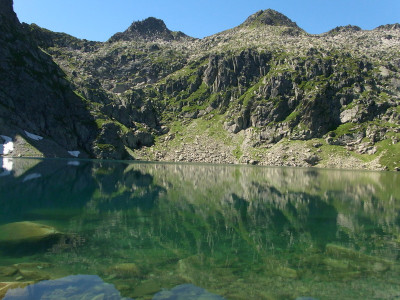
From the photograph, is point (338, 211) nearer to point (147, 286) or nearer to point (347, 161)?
point (147, 286)

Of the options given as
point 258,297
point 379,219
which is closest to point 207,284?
point 258,297

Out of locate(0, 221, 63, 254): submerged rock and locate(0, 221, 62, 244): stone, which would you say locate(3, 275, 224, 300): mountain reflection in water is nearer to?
locate(0, 221, 63, 254): submerged rock

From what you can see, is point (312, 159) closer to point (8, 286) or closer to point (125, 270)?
point (125, 270)

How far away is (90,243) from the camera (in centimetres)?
1766

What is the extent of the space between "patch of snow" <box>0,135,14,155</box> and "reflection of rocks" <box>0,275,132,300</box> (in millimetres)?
148760

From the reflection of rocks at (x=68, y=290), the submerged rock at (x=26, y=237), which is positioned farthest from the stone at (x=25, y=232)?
the reflection of rocks at (x=68, y=290)

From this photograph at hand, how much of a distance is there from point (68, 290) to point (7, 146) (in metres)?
153

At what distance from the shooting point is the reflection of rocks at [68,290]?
1061cm

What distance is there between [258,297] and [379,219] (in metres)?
23.4

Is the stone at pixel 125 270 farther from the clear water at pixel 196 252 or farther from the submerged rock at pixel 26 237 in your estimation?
the submerged rock at pixel 26 237

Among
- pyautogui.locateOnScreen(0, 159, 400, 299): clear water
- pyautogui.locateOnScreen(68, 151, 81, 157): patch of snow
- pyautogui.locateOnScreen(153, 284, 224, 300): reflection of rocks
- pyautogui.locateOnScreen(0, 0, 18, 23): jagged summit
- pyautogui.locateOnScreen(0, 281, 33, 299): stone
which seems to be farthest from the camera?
pyautogui.locateOnScreen(0, 0, 18, 23): jagged summit

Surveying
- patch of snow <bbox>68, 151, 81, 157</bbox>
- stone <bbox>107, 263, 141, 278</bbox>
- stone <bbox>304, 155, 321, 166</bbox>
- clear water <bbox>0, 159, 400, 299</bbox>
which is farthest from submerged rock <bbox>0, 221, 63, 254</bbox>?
stone <bbox>304, 155, 321, 166</bbox>

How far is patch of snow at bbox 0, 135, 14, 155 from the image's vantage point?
134 m

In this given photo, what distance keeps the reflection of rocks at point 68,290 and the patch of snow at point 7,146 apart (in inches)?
5857
